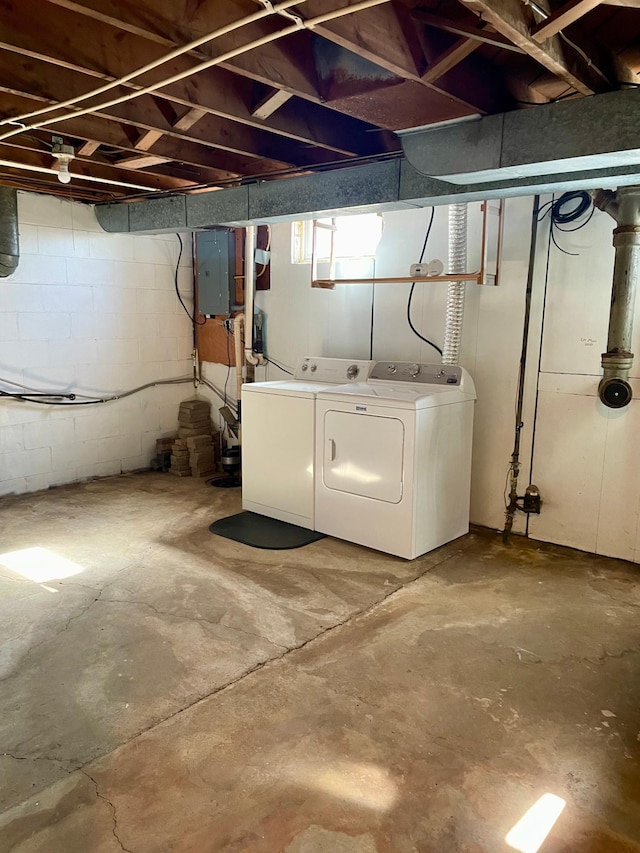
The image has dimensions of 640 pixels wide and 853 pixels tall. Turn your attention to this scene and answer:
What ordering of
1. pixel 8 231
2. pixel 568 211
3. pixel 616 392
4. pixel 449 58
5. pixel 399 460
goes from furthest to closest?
pixel 8 231 < pixel 568 211 < pixel 399 460 < pixel 616 392 < pixel 449 58

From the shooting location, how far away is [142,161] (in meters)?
3.75

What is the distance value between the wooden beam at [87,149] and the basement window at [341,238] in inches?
59.7

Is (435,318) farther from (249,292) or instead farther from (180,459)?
(180,459)

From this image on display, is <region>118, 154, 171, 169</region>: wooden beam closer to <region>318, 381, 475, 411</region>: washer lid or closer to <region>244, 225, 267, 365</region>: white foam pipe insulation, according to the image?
<region>244, 225, 267, 365</region>: white foam pipe insulation

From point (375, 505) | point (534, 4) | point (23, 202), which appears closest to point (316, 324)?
point (375, 505)

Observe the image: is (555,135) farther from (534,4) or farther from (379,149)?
(379,149)

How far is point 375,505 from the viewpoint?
384cm

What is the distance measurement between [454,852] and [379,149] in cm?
314

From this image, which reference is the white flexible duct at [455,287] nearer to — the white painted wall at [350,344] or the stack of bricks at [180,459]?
the white painted wall at [350,344]

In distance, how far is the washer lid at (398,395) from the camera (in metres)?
3.66

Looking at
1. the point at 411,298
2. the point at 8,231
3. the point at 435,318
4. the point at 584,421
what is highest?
the point at 8,231

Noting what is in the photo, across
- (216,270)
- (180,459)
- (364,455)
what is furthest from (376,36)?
(180,459)

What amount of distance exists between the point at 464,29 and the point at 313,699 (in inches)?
96.1

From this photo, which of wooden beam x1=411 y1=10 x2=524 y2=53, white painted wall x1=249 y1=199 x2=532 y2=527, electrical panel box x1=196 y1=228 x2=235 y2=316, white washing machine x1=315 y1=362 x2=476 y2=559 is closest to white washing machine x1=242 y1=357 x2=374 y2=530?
white washing machine x1=315 y1=362 x2=476 y2=559
